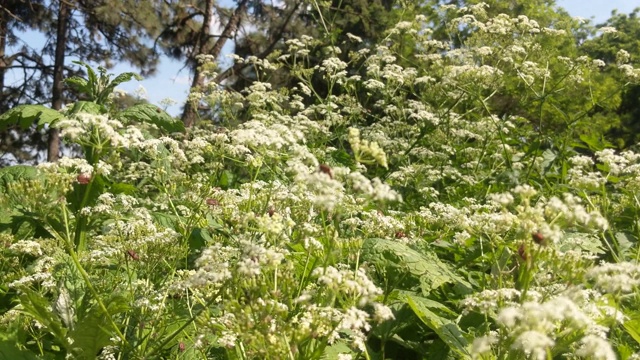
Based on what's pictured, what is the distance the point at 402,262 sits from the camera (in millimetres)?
4074

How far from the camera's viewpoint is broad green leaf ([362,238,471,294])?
4004 mm

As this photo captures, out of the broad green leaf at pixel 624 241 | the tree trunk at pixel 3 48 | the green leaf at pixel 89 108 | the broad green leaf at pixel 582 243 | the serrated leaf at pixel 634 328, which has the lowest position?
the tree trunk at pixel 3 48

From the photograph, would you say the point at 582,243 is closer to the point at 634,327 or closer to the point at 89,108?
the point at 634,327

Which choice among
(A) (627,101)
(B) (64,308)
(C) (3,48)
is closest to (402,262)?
(B) (64,308)

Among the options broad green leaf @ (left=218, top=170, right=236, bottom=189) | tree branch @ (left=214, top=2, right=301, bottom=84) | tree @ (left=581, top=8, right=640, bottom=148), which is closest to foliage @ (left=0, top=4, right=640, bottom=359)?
broad green leaf @ (left=218, top=170, right=236, bottom=189)

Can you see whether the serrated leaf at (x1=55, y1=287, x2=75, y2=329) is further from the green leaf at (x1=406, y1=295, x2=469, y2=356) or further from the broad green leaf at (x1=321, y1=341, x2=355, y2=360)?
the green leaf at (x1=406, y1=295, x2=469, y2=356)

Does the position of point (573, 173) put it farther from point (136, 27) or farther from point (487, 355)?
point (136, 27)

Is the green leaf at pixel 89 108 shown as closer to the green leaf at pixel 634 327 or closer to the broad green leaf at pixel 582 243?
the broad green leaf at pixel 582 243

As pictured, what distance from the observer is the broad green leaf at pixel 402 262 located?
4.00m

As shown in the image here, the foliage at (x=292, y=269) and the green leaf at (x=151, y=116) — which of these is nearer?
the foliage at (x=292, y=269)

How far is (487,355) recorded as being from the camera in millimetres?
3016

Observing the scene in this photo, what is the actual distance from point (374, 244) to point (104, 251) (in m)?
1.66

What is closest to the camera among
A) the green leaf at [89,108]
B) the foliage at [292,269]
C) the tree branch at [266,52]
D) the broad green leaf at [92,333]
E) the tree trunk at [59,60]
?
the foliage at [292,269]

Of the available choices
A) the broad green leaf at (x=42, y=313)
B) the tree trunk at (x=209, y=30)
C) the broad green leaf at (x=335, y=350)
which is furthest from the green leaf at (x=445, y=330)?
the tree trunk at (x=209, y=30)
